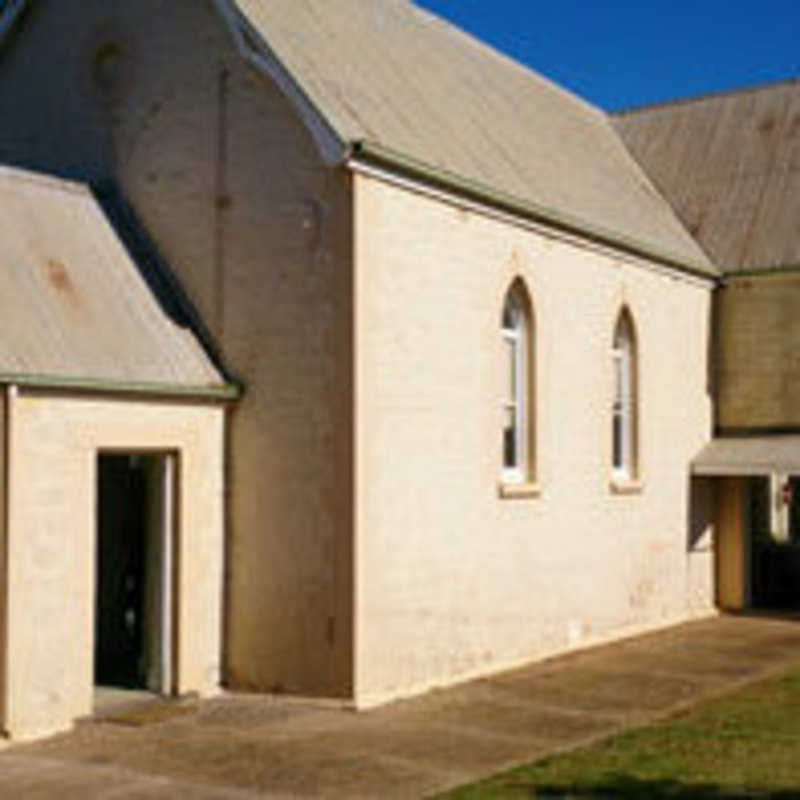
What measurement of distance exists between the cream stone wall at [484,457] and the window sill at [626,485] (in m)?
0.11

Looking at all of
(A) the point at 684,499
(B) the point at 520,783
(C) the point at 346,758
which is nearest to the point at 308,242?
(C) the point at 346,758

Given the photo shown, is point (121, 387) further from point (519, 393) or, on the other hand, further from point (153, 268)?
point (519, 393)

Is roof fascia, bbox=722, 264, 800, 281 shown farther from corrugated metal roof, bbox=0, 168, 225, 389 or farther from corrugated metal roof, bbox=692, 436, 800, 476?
corrugated metal roof, bbox=0, 168, 225, 389

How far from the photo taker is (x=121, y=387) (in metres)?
13.4

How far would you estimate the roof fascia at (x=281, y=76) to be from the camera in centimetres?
1417

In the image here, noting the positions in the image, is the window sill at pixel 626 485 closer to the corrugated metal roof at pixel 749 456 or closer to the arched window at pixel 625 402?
the arched window at pixel 625 402

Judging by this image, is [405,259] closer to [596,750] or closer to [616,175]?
[596,750]

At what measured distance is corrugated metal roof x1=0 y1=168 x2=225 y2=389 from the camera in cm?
1307

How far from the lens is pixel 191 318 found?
50.2 ft

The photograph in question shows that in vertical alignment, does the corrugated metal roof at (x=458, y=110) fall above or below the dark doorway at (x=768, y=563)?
above

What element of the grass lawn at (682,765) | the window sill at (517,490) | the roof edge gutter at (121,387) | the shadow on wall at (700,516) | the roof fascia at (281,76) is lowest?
the grass lawn at (682,765)

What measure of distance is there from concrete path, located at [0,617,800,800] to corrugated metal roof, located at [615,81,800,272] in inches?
332

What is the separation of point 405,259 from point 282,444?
237cm

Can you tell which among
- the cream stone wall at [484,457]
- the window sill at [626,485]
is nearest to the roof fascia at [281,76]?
the cream stone wall at [484,457]
